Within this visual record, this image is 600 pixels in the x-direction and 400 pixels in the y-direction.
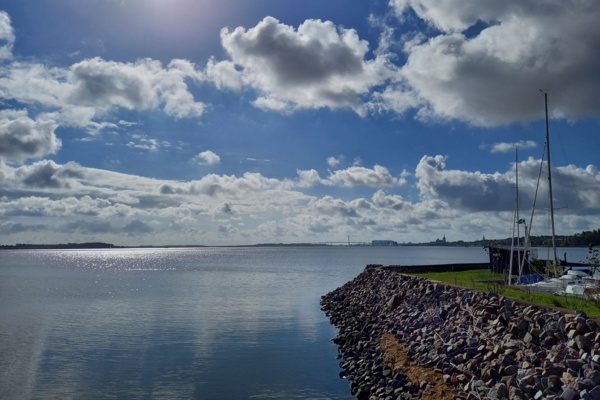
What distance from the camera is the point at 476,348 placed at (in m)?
19.5

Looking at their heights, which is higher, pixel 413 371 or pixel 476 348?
pixel 476 348

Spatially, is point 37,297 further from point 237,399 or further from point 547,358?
point 547,358

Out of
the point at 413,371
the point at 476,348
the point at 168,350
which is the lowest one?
the point at 168,350

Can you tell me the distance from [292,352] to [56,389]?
12717 mm

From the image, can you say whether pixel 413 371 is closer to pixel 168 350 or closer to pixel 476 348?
pixel 476 348

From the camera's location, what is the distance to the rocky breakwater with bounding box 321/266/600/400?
49.4 ft

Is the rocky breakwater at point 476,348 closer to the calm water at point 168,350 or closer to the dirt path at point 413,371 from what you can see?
the dirt path at point 413,371

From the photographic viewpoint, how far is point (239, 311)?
46281 millimetres

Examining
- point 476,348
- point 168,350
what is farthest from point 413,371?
point 168,350

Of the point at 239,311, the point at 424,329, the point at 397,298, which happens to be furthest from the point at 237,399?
the point at 239,311

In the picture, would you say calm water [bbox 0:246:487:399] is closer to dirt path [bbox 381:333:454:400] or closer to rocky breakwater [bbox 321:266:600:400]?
rocky breakwater [bbox 321:266:600:400]

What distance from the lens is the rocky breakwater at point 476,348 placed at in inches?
593

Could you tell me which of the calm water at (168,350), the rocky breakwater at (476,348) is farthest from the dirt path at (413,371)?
the calm water at (168,350)

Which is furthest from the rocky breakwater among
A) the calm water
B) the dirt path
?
the calm water
